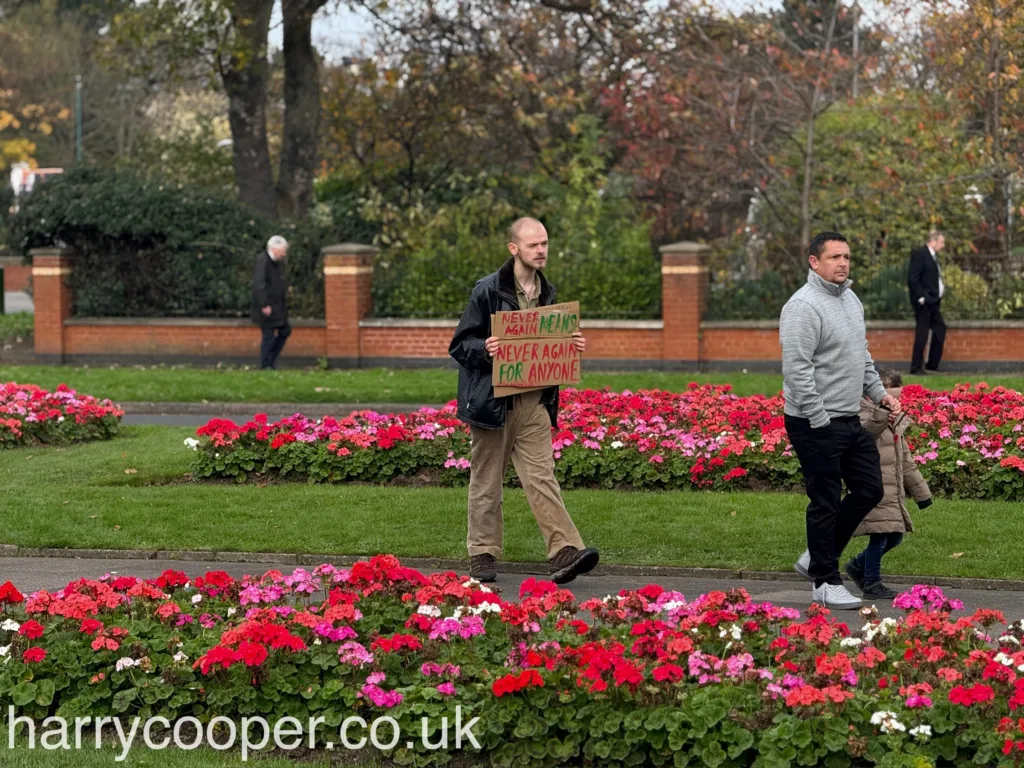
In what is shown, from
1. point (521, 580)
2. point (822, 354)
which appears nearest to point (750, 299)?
point (521, 580)

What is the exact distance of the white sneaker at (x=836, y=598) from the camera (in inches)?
323

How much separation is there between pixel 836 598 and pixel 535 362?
193 cm

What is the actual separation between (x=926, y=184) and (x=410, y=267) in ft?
24.3

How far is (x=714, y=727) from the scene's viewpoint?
5559 millimetres

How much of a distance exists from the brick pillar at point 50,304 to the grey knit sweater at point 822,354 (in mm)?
18918

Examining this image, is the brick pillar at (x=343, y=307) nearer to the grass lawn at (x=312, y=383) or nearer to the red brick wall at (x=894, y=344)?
the grass lawn at (x=312, y=383)

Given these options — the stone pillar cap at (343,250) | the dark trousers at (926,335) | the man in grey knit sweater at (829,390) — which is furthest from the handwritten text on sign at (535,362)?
the stone pillar cap at (343,250)

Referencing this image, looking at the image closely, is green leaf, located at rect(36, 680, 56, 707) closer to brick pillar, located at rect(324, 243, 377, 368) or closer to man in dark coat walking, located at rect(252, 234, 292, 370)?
man in dark coat walking, located at rect(252, 234, 292, 370)

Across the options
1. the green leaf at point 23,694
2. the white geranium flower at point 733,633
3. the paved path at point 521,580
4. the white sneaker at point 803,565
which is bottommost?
the paved path at point 521,580

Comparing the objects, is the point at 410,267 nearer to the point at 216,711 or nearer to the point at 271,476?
the point at 271,476

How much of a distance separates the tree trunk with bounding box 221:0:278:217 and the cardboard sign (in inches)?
688

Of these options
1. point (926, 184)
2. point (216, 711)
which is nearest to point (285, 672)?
point (216, 711)

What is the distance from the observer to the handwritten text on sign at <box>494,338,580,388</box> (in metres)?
8.66

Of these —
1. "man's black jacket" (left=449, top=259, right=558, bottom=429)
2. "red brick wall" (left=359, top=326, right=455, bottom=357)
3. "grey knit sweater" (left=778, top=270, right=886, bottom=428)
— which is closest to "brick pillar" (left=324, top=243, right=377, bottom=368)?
"red brick wall" (left=359, top=326, right=455, bottom=357)
